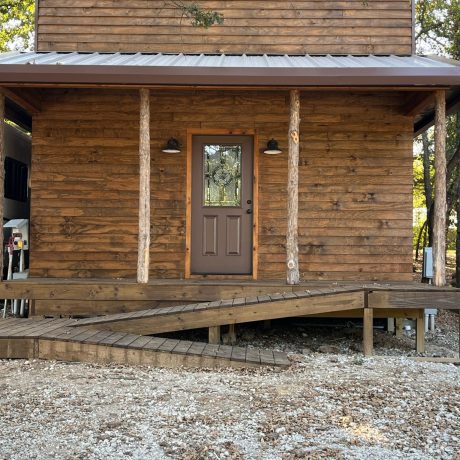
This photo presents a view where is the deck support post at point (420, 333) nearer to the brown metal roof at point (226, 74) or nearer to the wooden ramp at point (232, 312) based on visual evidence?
the wooden ramp at point (232, 312)

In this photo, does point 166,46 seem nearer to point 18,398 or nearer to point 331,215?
point 331,215

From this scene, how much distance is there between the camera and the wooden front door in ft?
24.3

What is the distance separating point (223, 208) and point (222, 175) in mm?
489

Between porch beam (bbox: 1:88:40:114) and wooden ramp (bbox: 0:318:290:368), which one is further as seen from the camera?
porch beam (bbox: 1:88:40:114)

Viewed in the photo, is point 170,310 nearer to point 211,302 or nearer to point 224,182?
point 211,302

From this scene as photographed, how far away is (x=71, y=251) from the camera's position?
289 inches

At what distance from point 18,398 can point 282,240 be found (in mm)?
4443

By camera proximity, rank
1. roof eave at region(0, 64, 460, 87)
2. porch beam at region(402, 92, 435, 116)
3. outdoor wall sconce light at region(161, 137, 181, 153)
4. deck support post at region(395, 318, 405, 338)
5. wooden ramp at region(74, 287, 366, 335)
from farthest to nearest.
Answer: deck support post at region(395, 318, 405, 338), outdoor wall sconce light at region(161, 137, 181, 153), porch beam at region(402, 92, 435, 116), roof eave at region(0, 64, 460, 87), wooden ramp at region(74, 287, 366, 335)

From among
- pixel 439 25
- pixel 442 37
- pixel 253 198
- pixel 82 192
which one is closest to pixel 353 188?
pixel 253 198

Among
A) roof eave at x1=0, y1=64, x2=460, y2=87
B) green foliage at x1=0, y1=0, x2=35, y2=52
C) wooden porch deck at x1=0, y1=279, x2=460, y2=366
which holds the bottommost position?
wooden porch deck at x1=0, y1=279, x2=460, y2=366

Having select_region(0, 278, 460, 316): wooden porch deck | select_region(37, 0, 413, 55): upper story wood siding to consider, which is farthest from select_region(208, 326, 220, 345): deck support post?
select_region(37, 0, 413, 55): upper story wood siding

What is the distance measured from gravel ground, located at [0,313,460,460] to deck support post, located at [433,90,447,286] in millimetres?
1246

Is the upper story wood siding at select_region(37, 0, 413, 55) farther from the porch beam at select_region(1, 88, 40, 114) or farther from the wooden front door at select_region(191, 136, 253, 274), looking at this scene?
the wooden front door at select_region(191, 136, 253, 274)

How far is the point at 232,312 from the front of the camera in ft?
18.1
